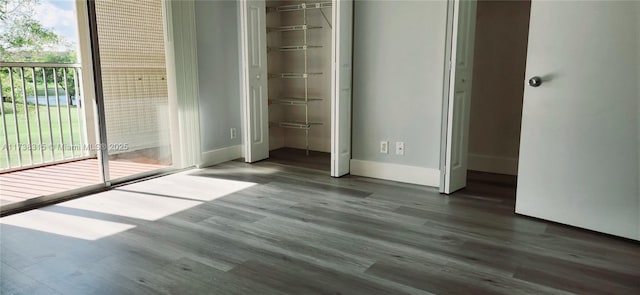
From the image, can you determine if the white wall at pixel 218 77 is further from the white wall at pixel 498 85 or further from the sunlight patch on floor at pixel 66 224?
the white wall at pixel 498 85

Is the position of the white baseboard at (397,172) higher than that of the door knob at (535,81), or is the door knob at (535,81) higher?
the door knob at (535,81)

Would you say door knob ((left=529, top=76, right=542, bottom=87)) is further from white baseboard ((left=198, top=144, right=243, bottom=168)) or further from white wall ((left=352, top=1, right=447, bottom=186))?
white baseboard ((left=198, top=144, right=243, bottom=168))

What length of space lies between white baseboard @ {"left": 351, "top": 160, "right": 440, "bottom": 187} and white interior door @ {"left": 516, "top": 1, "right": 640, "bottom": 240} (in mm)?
901

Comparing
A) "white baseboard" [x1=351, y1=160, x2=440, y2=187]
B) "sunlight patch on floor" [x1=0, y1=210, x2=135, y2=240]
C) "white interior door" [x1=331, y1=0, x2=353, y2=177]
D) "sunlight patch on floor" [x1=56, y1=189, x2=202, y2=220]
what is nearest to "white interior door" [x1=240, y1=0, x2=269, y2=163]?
"white interior door" [x1=331, y1=0, x2=353, y2=177]

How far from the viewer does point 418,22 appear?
3.46 metres

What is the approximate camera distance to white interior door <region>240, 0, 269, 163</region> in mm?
4309

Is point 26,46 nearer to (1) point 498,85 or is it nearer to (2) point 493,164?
(1) point 498,85

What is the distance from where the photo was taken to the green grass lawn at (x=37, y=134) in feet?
13.0

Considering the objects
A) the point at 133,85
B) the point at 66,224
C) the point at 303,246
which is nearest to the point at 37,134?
the point at 133,85

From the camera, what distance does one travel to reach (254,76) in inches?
175

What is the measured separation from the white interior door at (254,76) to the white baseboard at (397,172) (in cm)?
116

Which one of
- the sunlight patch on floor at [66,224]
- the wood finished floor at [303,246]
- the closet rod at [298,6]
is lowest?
the wood finished floor at [303,246]

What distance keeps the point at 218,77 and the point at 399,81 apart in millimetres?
1878

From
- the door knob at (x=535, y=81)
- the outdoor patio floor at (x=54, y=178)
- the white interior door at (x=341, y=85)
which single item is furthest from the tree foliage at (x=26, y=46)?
the door knob at (x=535, y=81)
